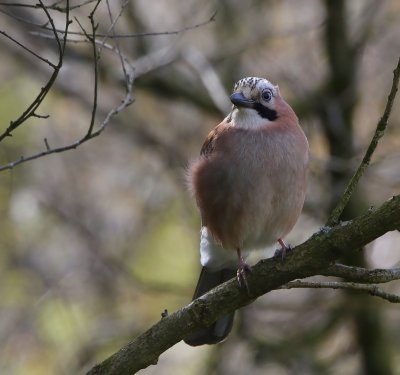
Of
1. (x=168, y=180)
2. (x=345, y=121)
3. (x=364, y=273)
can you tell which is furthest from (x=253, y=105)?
(x=168, y=180)

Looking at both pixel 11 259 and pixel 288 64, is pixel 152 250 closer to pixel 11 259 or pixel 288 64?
pixel 11 259

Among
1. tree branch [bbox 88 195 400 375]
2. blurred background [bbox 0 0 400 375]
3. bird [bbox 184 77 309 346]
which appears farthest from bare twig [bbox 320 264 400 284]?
blurred background [bbox 0 0 400 375]

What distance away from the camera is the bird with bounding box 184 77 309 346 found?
5.78 metres

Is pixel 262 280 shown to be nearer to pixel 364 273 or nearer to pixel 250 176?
pixel 364 273

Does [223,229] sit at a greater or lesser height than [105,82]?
lesser

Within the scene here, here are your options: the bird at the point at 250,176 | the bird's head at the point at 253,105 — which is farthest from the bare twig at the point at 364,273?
the bird's head at the point at 253,105

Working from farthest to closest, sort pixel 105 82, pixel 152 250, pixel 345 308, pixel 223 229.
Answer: pixel 152 250 → pixel 105 82 → pixel 345 308 → pixel 223 229

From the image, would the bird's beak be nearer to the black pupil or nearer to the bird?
the bird

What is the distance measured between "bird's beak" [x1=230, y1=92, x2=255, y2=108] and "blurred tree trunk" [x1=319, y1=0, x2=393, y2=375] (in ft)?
10.1

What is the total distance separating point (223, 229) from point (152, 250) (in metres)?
4.65

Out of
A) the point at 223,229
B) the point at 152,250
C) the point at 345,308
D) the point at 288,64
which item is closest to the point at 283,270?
the point at 223,229

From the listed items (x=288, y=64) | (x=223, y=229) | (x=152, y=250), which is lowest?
(x=223, y=229)

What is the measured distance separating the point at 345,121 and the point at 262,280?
5258 mm

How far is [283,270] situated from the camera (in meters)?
4.47
